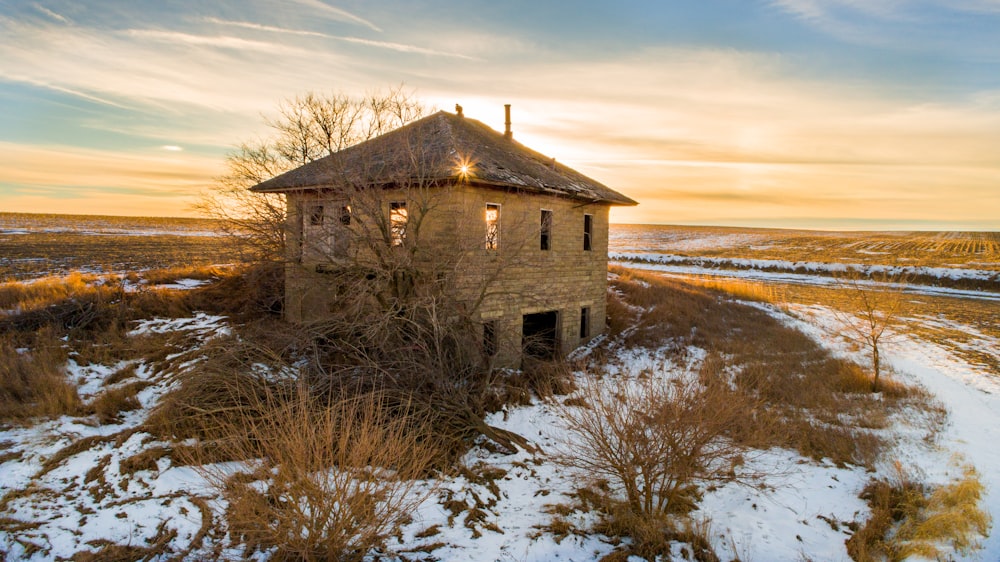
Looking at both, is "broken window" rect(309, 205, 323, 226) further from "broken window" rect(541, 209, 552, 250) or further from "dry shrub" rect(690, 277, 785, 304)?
"dry shrub" rect(690, 277, 785, 304)

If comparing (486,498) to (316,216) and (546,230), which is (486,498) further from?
(546,230)

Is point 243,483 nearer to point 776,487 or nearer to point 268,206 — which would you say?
point 776,487

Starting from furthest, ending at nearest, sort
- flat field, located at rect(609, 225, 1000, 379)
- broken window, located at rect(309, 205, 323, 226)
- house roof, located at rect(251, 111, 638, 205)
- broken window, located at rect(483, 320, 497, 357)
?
flat field, located at rect(609, 225, 1000, 379)
broken window, located at rect(483, 320, 497, 357)
house roof, located at rect(251, 111, 638, 205)
broken window, located at rect(309, 205, 323, 226)

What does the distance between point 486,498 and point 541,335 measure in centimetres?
804

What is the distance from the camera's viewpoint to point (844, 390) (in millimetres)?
12094

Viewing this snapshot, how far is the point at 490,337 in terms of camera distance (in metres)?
13.4

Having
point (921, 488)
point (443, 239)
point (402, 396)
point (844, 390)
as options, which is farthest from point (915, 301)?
point (402, 396)

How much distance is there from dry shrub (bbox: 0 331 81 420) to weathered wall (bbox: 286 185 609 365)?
15.8 ft

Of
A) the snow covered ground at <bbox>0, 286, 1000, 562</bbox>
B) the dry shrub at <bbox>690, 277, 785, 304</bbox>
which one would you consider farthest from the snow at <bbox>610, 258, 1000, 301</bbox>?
the snow covered ground at <bbox>0, 286, 1000, 562</bbox>

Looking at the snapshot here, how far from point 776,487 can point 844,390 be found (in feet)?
19.4

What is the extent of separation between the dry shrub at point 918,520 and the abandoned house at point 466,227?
7328 millimetres

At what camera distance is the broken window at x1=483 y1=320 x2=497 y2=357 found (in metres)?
13.0

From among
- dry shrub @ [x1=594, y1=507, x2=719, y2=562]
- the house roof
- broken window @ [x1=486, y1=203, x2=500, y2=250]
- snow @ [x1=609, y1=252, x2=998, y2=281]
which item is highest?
the house roof

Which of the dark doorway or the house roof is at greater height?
the house roof
